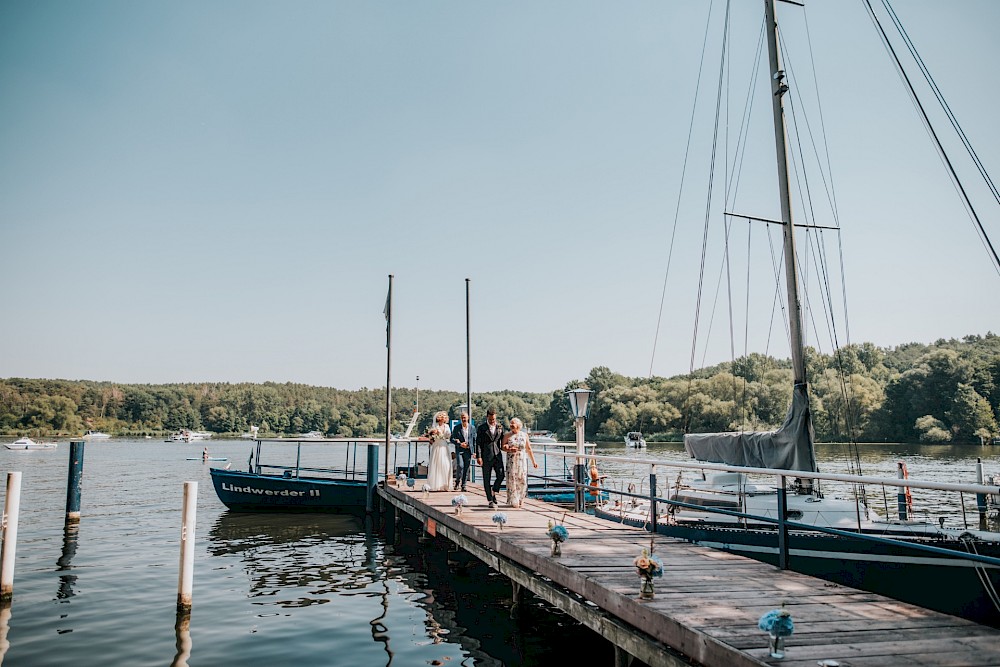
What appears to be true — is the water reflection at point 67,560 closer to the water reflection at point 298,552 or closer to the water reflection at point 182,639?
the water reflection at point 298,552

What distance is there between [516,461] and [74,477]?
1605 centimetres

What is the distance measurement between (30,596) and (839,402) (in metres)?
76.6

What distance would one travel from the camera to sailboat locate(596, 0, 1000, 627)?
962 cm

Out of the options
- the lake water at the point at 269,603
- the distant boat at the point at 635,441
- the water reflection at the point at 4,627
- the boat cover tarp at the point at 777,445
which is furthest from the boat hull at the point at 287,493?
the distant boat at the point at 635,441

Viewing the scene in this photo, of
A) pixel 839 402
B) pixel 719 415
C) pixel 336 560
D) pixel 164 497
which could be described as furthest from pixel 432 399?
pixel 336 560

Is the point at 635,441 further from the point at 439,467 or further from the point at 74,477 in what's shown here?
the point at 439,467

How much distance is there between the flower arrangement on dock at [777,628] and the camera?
461 centimetres

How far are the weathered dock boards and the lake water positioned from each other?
1.37m

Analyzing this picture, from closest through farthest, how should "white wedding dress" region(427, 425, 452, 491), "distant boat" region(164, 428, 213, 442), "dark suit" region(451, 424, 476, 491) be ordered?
"dark suit" region(451, 424, 476, 491) → "white wedding dress" region(427, 425, 452, 491) → "distant boat" region(164, 428, 213, 442)

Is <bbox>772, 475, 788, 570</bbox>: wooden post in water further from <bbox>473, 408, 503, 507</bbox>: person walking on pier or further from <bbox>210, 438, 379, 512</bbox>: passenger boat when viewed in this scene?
<bbox>210, 438, 379, 512</bbox>: passenger boat

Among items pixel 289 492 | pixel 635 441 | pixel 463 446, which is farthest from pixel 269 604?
pixel 635 441

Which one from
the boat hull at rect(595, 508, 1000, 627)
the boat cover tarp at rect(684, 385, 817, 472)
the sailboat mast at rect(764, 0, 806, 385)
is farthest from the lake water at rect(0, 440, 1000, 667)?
the sailboat mast at rect(764, 0, 806, 385)

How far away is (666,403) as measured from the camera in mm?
112375

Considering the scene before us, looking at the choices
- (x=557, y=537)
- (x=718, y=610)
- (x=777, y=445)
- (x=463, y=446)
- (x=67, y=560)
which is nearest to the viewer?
(x=718, y=610)
